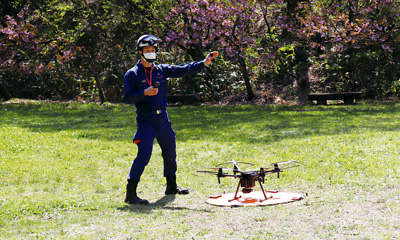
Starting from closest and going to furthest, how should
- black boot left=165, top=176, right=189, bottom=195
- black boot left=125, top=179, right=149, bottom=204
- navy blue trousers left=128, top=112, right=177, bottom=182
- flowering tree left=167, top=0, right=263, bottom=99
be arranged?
black boot left=125, top=179, right=149, bottom=204 < navy blue trousers left=128, top=112, right=177, bottom=182 < black boot left=165, top=176, right=189, bottom=195 < flowering tree left=167, top=0, right=263, bottom=99

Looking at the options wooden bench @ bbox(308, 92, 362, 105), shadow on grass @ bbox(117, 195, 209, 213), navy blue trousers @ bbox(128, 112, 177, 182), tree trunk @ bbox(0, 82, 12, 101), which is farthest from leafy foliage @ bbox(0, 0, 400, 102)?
shadow on grass @ bbox(117, 195, 209, 213)

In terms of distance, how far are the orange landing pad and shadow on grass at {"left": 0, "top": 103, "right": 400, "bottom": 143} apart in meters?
5.26

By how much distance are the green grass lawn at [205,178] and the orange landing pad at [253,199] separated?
182 millimetres

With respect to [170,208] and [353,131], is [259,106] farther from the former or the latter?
[170,208]

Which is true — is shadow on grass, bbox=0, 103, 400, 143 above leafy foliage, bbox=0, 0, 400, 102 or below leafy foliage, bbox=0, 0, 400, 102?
below

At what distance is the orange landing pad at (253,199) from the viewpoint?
7.44 metres

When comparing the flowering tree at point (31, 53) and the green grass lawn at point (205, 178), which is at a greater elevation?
the flowering tree at point (31, 53)

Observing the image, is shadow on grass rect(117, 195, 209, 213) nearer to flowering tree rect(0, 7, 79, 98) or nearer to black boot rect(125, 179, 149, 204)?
black boot rect(125, 179, 149, 204)

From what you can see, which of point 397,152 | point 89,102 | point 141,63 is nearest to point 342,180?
point 397,152

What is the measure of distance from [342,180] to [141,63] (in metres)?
3.47

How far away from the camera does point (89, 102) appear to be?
26078 millimetres

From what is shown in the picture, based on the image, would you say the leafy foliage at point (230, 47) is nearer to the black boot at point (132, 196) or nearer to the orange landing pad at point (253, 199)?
the orange landing pad at point (253, 199)

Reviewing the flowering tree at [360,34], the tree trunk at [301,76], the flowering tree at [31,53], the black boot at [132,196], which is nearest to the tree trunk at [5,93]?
the flowering tree at [31,53]

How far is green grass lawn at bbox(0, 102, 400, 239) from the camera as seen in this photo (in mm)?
6422
